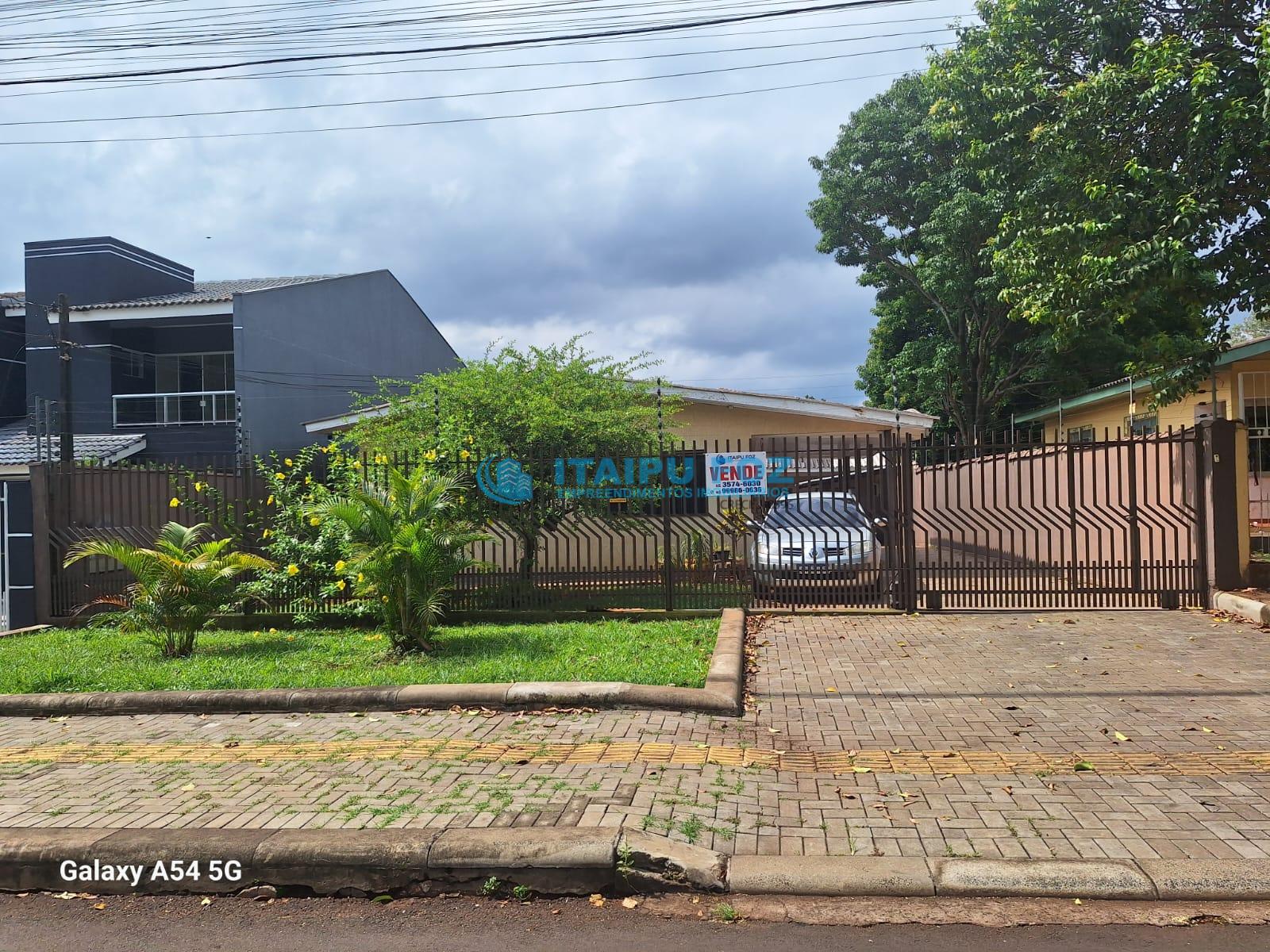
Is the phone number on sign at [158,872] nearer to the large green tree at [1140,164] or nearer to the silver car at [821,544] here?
the silver car at [821,544]

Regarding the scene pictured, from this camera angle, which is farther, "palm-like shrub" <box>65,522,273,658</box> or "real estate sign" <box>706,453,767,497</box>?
"real estate sign" <box>706,453,767,497</box>

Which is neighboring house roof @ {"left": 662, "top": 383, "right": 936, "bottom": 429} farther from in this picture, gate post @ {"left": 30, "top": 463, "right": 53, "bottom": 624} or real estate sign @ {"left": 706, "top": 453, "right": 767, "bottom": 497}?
gate post @ {"left": 30, "top": 463, "right": 53, "bottom": 624}

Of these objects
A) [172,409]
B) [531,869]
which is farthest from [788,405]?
[172,409]

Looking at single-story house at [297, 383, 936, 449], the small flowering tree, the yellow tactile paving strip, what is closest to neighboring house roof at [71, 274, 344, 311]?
single-story house at [297, 383, 936, 449]

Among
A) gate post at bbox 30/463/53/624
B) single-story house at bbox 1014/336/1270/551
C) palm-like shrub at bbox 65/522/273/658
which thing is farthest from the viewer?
single-story house at bbox 1014/336/1270/551

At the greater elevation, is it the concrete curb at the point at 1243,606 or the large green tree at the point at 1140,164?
the large green tree at the point at 1140,164

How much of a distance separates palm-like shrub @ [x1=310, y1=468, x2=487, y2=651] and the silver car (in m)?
4.08

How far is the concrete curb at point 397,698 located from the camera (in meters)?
6.64

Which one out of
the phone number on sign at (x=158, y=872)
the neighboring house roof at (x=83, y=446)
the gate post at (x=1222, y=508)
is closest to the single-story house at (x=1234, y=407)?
the gate post at (x=1222, y=508)

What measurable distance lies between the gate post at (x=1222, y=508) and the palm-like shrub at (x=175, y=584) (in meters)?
10.8

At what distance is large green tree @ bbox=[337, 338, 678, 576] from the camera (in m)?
11.5

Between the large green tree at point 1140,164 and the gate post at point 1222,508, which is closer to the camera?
the large green tree at point 1140,164

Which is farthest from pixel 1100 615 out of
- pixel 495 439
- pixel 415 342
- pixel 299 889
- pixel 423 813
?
pixel 415 342

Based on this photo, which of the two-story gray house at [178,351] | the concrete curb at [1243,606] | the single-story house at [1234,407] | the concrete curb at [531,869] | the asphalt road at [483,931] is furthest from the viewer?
the two-story gray house at [178,351]
